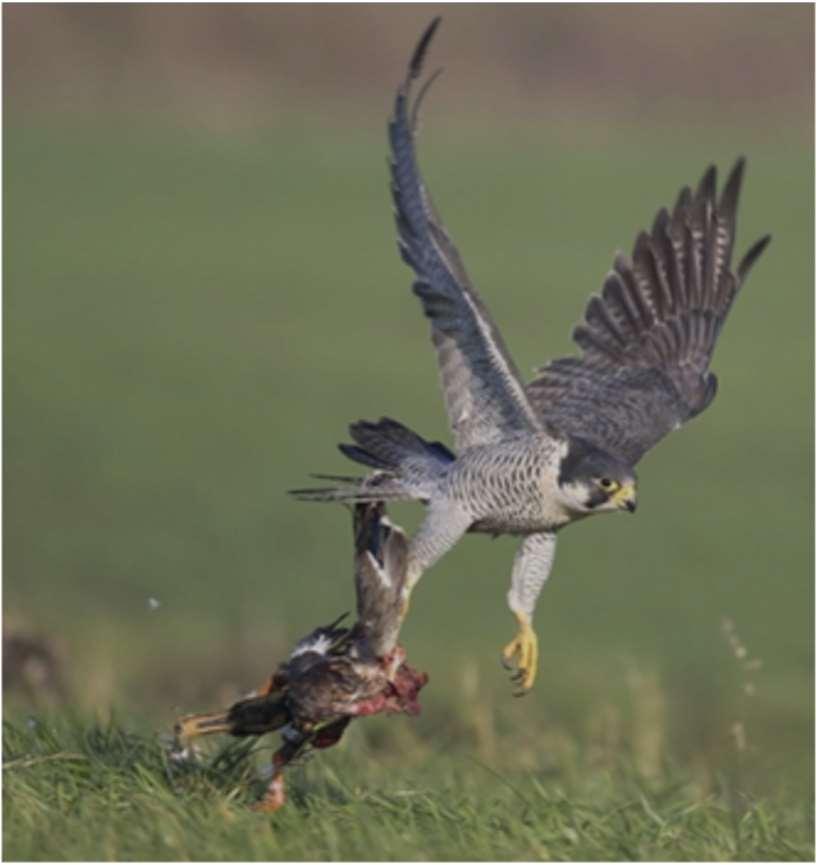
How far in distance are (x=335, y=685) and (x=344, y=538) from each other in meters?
10.1

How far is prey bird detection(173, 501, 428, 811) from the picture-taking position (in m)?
7.05

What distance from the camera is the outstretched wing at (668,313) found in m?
9.09

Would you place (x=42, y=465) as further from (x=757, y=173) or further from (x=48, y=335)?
(x=757, y=173)

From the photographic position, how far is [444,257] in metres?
7.84

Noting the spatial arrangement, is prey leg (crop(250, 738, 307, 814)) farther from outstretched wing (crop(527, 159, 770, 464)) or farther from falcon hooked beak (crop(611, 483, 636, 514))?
outstretched wing (crop(527, 159, 770, 464))

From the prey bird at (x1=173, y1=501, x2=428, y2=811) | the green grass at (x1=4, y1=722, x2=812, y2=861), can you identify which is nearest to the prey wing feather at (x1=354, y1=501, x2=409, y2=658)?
the prey bird at (x1=173, y1=501, x2=428, y2=811)

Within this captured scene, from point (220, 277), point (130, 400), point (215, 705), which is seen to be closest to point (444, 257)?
point (215, 705)

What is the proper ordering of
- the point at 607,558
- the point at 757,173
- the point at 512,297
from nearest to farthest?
the point at 607,558 → the point at 512,297 → the point at 757,173

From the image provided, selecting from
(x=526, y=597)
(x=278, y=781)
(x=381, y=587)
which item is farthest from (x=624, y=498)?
(x=278, y=781)

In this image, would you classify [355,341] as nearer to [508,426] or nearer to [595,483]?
[508,426]

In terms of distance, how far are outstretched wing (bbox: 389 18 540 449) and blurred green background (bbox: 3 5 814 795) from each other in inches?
43.1

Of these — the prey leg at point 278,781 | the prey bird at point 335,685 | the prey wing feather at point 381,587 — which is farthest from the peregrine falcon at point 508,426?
the prey leg at point 278,781

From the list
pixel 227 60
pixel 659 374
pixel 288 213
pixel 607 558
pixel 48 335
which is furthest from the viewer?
pixel 227 60

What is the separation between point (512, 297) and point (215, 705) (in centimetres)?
1685
